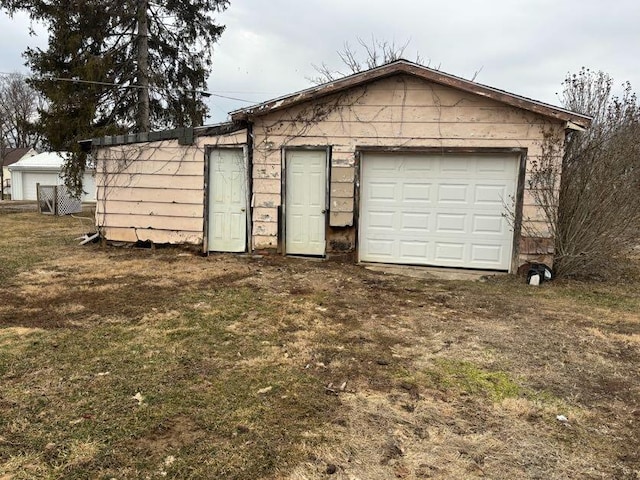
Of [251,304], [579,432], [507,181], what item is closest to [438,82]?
[507,181]

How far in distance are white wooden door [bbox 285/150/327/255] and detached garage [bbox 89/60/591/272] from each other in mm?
18

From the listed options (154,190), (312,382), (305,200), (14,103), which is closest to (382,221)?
(305,200)

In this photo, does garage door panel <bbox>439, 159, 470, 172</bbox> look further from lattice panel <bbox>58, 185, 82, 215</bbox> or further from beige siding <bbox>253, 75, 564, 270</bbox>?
lattice panel <bbox>58, 185, 82, 215</bbox>

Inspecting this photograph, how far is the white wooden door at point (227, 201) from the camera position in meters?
8.80

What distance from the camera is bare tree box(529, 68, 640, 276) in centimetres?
704

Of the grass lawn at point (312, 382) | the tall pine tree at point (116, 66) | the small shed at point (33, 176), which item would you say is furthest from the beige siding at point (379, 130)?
the small shed at point (33, 176)

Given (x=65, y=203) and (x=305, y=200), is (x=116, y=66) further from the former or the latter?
(x=305, y=200)

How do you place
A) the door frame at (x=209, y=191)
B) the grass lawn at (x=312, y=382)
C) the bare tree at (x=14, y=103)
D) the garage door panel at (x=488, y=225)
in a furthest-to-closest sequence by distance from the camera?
the bare tree at (x=14, y=103) < the door frame at (x=209, y=191) < the garage door panel at (x=488, y=225) < the grass lawn at (x=312, y=382)

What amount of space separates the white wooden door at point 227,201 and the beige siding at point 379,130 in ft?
1.08

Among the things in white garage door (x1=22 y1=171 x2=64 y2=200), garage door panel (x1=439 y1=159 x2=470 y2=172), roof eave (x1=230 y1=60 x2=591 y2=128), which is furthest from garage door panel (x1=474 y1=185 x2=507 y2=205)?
white garage door (x1=22 y1=171 x2=64 y2=200)

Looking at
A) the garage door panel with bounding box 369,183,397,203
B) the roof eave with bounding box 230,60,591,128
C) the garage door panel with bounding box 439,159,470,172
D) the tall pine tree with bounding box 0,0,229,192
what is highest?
the tall pine tree with bounding box 0,0,229,192

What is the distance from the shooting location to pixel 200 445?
2592mm

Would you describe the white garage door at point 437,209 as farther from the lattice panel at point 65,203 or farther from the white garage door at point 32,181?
the white garage door at point 32,181

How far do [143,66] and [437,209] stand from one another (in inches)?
520
